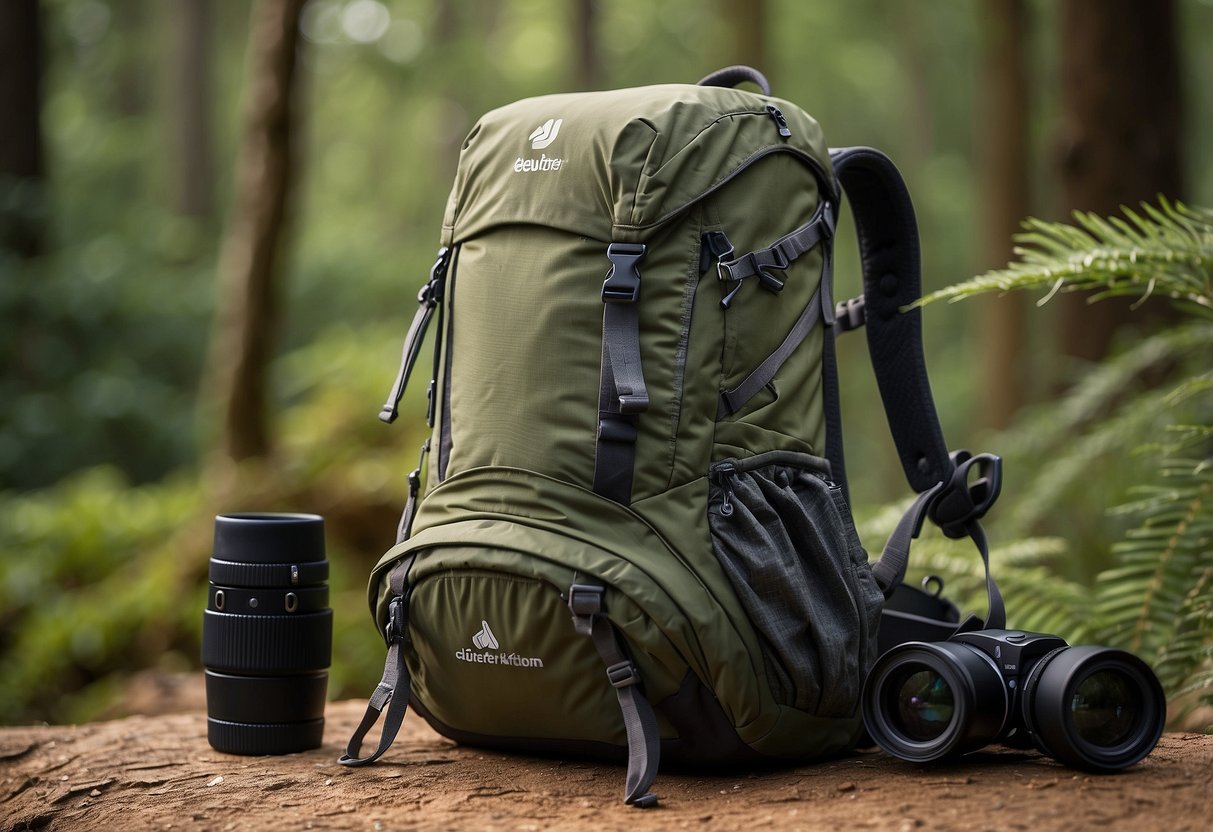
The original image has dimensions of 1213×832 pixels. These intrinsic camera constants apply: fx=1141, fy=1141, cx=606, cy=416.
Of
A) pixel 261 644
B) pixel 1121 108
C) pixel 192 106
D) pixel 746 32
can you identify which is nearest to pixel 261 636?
pixel 261 644

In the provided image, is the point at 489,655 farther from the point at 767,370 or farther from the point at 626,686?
the point at 767,370

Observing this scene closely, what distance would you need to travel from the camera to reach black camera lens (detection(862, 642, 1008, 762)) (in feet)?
7.13

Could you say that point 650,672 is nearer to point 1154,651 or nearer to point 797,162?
point 797,162

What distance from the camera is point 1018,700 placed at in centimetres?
222

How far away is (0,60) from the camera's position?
9.63 metres

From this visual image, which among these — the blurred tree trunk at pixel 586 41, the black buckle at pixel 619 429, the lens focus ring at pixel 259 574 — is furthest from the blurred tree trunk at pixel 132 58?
the black buckle at pixel 619 429

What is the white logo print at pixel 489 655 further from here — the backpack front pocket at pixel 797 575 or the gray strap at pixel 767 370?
the gray strap at pixel 767 370

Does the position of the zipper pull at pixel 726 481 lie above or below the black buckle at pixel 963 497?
above

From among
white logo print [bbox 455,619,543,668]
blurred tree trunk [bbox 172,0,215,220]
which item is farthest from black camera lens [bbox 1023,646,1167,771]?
blurred tree trunk [bbox 172,0,215,220]

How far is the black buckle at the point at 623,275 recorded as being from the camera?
2.31 metres

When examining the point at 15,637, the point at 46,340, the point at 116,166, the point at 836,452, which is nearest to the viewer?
the point at 836,452

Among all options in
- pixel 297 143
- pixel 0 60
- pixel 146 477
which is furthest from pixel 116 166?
pixel 297 143

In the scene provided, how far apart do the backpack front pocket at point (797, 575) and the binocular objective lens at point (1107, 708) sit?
0.45 meters

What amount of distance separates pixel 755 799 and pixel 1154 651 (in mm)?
1466
